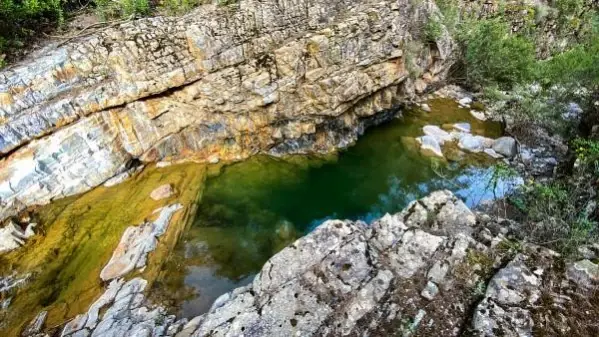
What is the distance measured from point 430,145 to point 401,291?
739 cm

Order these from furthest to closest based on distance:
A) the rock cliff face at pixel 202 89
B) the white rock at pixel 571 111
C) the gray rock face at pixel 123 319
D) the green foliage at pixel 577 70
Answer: the white rock at pixel 571 111 → the green foliage at pixel 577 70 → the rock cliff face at pixel 202 89 → the gray rock face at pixel 123 319

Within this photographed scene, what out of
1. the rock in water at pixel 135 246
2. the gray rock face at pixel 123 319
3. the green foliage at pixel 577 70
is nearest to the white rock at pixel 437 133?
the green foliage at pixel 577 70

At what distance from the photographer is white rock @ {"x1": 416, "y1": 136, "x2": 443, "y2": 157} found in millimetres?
11425

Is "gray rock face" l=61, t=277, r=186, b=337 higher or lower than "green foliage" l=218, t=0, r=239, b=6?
lower

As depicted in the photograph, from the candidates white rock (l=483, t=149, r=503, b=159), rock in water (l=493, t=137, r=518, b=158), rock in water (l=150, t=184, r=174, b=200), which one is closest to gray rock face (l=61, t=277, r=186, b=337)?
rock in water (l=150, t=184, r=174, b=200)

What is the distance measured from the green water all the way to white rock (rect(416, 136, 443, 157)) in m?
0.30

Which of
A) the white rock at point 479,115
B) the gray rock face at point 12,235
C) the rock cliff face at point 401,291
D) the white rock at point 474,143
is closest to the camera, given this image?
the rock cliff face at point 401,291

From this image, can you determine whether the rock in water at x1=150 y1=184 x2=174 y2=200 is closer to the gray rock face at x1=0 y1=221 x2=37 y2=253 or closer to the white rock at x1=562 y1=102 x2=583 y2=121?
the gray rock face at x1=0 y1=221 x2=37 y2=253

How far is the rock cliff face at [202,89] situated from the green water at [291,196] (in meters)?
0.88

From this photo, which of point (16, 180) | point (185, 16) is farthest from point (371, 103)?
point (16, 180)

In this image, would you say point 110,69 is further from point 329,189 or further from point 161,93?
point 329,189

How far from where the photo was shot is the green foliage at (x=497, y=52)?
553 inches

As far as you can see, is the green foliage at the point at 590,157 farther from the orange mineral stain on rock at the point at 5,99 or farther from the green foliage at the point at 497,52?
the orange mineral stain on rock at the point at 5,99

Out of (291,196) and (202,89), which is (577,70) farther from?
(202,89)
